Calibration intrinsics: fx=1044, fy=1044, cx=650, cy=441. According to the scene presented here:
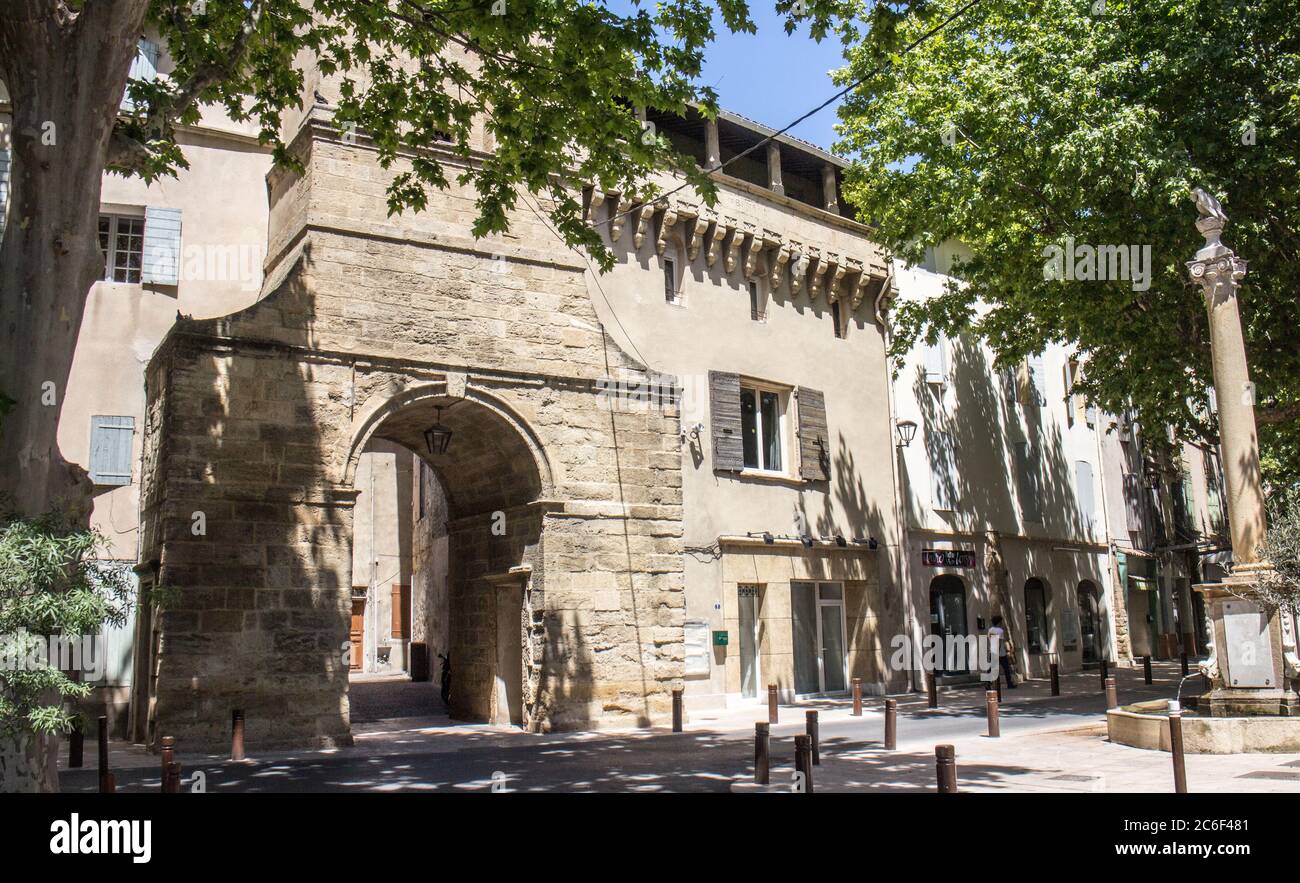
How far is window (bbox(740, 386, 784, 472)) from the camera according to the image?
19.1 m

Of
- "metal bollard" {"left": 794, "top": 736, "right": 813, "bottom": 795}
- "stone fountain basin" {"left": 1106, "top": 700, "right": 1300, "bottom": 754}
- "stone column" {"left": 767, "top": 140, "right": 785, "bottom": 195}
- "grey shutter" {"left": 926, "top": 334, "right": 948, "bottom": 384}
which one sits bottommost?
"stone fountain basin" {"left": 1106, "top": 700, "right": 1300, "bottom": 754}

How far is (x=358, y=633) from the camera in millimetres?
31672

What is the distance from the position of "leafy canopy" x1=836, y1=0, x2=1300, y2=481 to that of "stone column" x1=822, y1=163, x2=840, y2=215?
3403 millimetres

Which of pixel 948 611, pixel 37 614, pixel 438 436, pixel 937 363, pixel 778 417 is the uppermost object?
pixel 937 363

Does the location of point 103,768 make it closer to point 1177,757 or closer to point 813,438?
point 1177,757

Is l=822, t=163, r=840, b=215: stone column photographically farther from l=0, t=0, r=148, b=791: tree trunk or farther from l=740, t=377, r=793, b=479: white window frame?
l=0, t=0, r=148, b=791: tree trunk

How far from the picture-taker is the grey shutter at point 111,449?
15312mm

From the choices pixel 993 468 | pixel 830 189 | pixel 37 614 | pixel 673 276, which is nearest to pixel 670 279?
pixel 673 276

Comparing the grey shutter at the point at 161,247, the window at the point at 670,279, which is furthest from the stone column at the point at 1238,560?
the grey shutter at the point at 161,247

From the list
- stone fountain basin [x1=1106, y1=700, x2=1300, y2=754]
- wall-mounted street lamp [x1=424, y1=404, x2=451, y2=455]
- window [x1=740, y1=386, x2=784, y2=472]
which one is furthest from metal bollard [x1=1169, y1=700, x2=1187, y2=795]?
window [x1=740, y1=386, x2=784, y2=472]

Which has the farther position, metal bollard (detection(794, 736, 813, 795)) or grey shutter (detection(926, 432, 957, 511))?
grey shutter (detection(926, 432, 957, 511))

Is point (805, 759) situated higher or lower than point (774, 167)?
lower

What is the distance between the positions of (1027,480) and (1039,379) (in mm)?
2799
